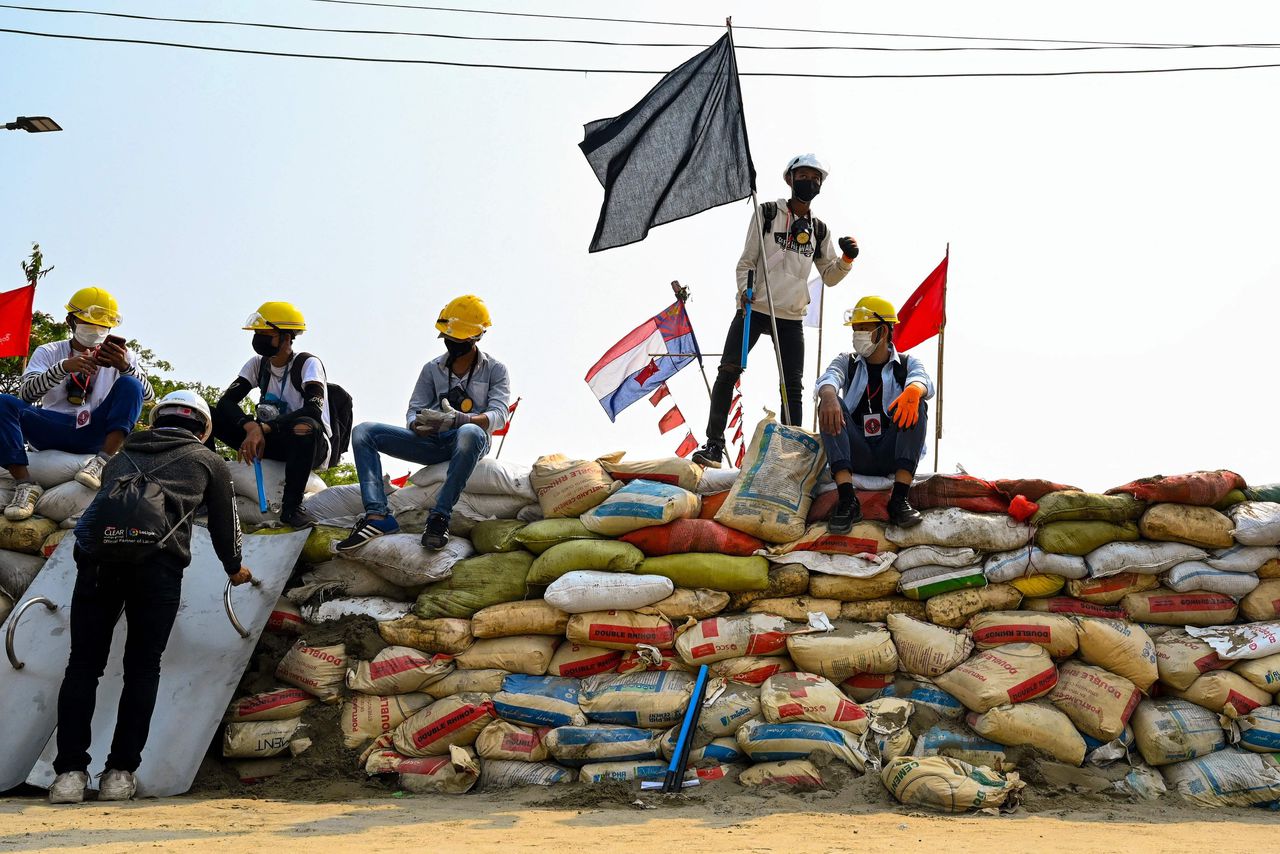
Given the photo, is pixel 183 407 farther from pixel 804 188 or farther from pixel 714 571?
pixel 804 188

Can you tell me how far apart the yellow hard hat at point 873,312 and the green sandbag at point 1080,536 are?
1418 mm

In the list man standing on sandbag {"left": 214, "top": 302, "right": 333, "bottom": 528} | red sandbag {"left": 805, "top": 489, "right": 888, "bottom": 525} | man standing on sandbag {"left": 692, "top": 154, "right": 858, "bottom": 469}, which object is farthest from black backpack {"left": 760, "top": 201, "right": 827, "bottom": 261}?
man standing on sandbag {"left": 214, "top": 302, "right": 333, "bottom": 528}

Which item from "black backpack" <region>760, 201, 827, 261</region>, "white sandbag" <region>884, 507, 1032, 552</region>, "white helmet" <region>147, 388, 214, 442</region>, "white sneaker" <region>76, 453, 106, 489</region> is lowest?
"white sandbag" <region>884, 507, 1032, 552</region>

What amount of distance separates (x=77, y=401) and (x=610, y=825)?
416 cm

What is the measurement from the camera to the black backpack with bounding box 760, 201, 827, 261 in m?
6.83

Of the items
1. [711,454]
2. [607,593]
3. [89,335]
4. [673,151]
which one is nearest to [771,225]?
[673,151]

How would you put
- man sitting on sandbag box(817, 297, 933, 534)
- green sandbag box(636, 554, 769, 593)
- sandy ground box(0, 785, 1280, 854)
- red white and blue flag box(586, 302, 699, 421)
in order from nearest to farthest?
sandy ground box(0, 785, 1280, 854) < green sandbag box(636, 554, 769, 593) < man sitting on sandbag box(817, 297, 933, 534) < red white and blue flag box(586, 302, 699, 421)

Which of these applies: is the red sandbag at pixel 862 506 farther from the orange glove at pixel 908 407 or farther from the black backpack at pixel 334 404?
the black backpack at pixel 334 404

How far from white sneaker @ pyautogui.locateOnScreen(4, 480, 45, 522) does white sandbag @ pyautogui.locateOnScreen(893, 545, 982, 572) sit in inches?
184

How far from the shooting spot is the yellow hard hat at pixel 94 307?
258 inches

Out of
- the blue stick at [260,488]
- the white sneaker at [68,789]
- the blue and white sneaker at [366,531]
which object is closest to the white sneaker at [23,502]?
the blue stick at [260,488]

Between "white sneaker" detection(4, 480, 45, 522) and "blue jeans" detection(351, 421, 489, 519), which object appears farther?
"white sneaker" detection(4, 480, 45, 522)

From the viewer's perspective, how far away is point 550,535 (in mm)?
5812

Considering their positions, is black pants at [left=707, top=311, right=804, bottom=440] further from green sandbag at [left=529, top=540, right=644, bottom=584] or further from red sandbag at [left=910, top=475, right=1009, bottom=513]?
green sandbag at [left=529, top=540, right=644, bottom=584]
